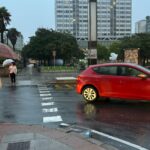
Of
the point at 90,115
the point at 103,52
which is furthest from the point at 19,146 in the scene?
the point at 103,52

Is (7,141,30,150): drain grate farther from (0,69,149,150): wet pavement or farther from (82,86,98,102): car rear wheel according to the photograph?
(82,86,98,102): car rear wheel

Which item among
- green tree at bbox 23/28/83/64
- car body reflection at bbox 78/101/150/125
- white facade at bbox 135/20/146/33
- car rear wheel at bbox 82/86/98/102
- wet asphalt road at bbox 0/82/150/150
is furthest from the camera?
white facade at bbox 135/20/146/33

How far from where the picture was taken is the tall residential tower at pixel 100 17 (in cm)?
8669

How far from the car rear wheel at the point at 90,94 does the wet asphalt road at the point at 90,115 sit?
244mm

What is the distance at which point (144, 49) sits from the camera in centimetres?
9638

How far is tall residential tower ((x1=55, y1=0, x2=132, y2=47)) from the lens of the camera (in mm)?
86694

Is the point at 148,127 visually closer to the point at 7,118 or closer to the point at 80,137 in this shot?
the point at 80,137

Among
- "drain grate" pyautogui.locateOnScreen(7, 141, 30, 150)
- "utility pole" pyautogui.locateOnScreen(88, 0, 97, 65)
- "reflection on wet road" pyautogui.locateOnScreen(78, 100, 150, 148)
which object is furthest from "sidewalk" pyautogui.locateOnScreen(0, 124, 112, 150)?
"utility pole" pyautogui.locateOnScreen(88, 0, 97, 65)

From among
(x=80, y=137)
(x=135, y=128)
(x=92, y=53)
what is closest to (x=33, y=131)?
(x=80, y=137)

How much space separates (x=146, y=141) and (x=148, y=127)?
64.1 inches

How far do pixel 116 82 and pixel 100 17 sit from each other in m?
84.5

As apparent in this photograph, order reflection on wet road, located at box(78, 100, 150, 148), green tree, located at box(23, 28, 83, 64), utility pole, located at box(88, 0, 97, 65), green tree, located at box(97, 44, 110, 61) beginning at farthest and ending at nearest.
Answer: green tree, located at box(97, 44, 110, 61)
green tree, located at box(23, 28, 83, 64)
utility pole, located at box(88, 0, 97, 65)
reflection on wet road, located at box(78, 100, 150, 148)

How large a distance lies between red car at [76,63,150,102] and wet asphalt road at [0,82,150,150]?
0.36 m

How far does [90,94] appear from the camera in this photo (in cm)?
1578
